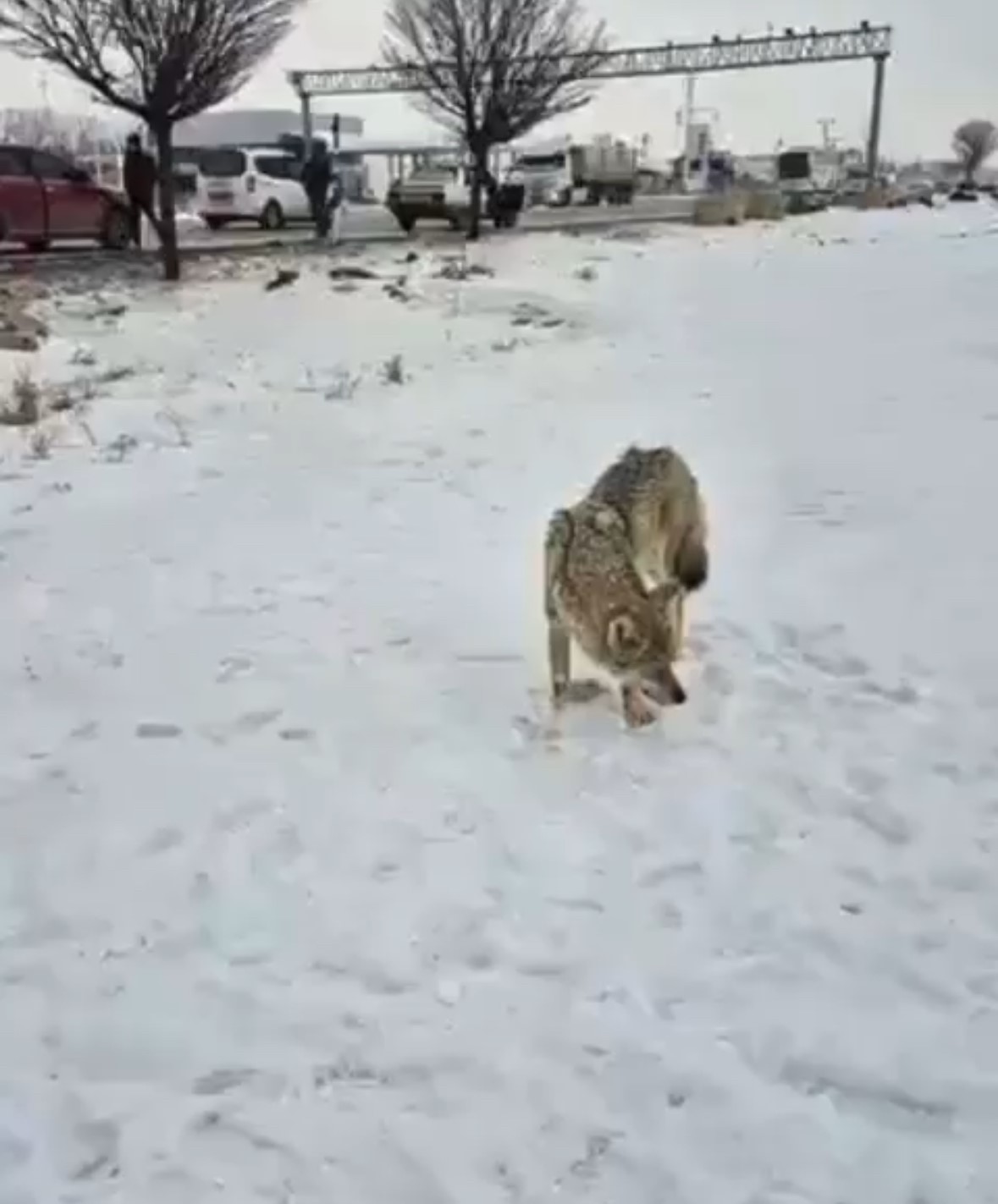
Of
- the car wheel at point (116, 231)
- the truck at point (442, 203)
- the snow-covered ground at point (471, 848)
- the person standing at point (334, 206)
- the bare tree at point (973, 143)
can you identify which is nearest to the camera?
the snow-covered ground at point (471, 848)

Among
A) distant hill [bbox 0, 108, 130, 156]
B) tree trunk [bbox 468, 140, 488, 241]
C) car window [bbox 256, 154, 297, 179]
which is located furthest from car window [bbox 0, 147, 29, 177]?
distant hill [bbox 0, 108, 130, 156]

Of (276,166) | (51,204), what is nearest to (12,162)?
(51,204)

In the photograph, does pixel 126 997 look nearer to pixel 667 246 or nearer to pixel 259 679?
pixel 259 679

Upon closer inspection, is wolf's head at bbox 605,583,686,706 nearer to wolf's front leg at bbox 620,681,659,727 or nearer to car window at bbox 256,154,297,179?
wolf's front leg at bbox 620,681,659,727

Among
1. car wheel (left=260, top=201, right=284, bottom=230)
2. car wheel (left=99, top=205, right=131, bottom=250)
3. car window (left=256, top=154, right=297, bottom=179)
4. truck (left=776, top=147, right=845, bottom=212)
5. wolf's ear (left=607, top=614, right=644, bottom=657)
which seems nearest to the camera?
wolf's ear (left=607, top=614, right=644, bottom=657)

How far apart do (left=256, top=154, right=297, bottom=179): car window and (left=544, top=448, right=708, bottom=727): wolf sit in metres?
28.8

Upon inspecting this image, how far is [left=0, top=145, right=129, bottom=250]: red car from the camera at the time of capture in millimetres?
22828

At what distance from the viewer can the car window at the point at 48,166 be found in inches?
912

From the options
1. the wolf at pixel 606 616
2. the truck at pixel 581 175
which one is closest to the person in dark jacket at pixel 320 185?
the truck at pixel 581 175

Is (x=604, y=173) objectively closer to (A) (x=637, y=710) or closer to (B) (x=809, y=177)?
(B) (x=809, y=177)

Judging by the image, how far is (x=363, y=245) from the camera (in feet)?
82.2

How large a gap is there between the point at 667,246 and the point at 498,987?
23823 mm

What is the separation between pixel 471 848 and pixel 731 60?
5491 cm

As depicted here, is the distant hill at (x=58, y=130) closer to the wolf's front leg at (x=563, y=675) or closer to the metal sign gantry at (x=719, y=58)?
the metal sign gantry at (x=719, y=58)
